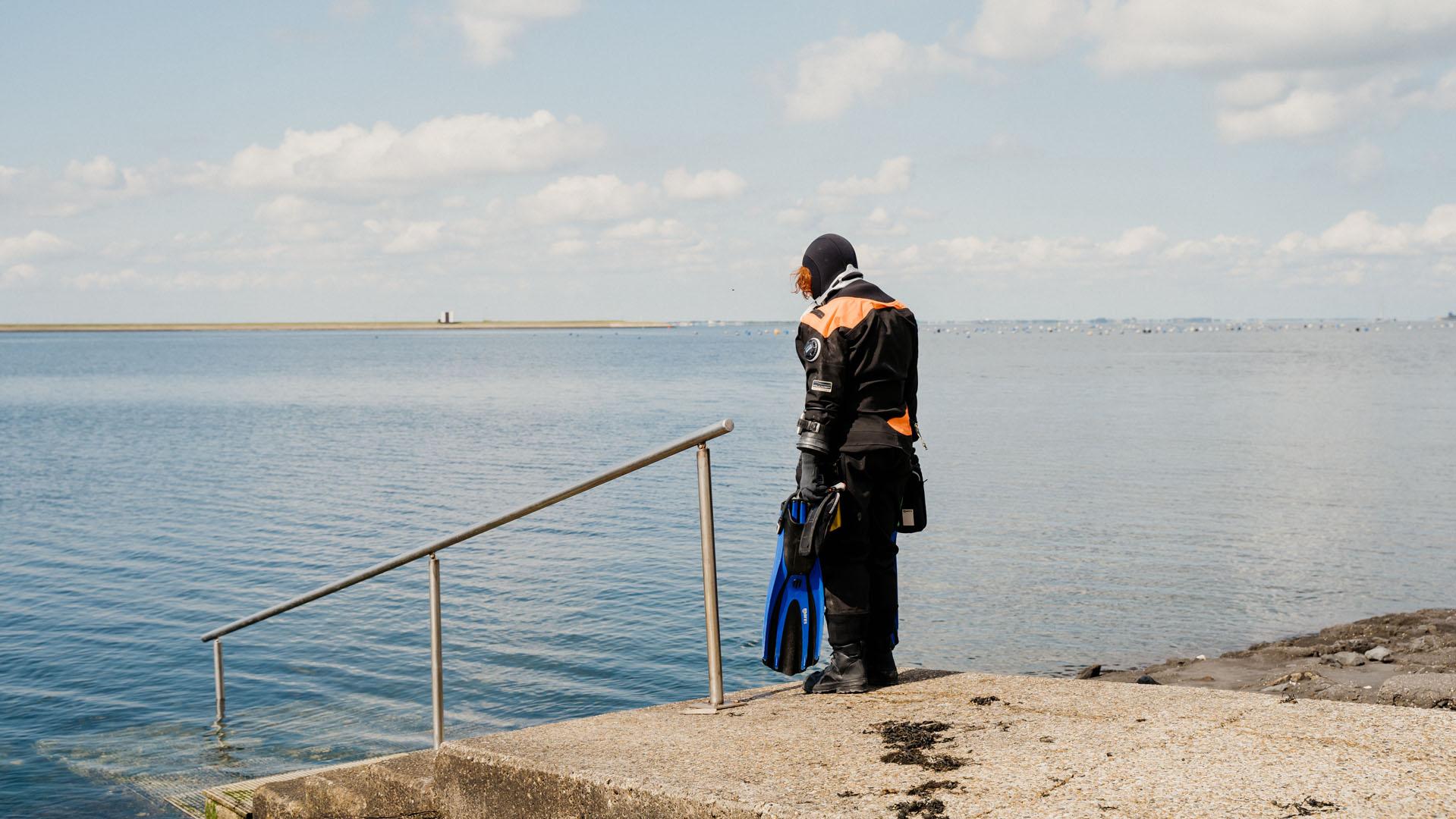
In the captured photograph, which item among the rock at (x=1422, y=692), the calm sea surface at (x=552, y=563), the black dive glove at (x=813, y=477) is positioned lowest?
the calm sea surface at (x=552, y=563)

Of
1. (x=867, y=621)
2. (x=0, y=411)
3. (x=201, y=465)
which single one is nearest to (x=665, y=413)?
(x=201, y=465)

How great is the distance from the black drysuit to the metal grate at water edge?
2.16 meters

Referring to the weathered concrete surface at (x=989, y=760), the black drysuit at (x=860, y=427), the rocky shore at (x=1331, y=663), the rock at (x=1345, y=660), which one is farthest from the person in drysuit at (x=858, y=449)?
the rock at (x=1345, y=660)

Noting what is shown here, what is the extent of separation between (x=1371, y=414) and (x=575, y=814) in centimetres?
4608

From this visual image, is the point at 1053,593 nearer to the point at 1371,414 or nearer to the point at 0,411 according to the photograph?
the point at 1371,414

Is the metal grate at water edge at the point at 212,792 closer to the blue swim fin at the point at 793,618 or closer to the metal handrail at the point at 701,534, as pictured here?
the metal handrail at the point at 701,534

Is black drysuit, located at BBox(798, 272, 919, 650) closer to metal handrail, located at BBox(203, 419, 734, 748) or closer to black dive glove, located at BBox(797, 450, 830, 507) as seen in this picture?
black dive glove, located at BBox(797, 450, 830, 507)

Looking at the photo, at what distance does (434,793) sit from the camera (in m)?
4.40

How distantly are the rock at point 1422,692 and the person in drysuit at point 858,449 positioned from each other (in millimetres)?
3429

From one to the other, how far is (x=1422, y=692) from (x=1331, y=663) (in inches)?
192

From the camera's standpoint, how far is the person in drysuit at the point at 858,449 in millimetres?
4719

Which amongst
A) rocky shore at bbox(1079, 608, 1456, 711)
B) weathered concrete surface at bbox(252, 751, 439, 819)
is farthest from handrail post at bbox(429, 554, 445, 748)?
rocky shore at bbox(1079, 608, 1456, 711)

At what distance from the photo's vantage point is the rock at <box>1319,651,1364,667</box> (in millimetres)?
10688

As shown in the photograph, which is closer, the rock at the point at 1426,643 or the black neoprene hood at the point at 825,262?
the black neoprene hood at the point at 825,262
